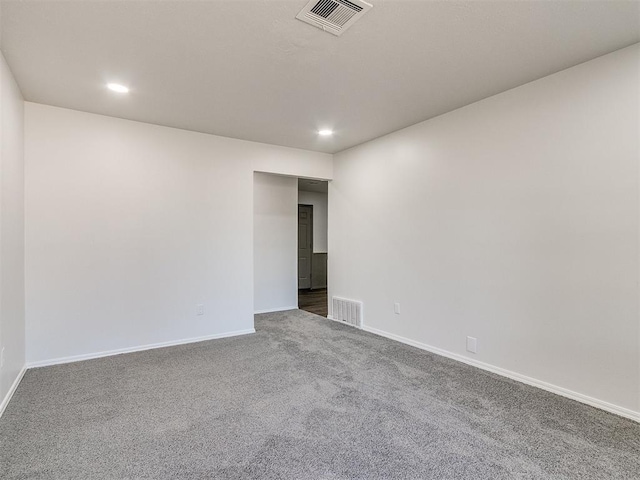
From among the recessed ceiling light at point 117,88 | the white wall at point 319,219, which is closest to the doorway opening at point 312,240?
the white wall at point 319,219

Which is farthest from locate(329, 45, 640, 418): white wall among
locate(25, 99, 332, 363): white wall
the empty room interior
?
locate(25, 99, 332, 363): white wall

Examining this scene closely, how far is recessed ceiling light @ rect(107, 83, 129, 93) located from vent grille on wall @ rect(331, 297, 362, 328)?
3.65 m

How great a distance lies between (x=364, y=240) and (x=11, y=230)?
3.70 metres

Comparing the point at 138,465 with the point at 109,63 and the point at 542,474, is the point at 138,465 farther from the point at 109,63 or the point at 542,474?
the point at 109,63

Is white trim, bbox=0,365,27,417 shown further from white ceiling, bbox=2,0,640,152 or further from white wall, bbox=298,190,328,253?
white wall, bbox=298,190,328,253

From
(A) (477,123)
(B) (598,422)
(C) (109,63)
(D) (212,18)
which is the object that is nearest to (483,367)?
(B) (598,422)

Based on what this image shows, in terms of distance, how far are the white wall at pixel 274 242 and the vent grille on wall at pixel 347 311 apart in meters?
1.14

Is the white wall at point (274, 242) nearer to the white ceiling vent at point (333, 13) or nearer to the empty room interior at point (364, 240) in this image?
the empty room interior at point (364, 240)

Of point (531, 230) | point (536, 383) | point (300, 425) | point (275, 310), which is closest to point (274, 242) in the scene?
point (275, 310)

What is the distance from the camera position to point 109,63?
2.50 metres

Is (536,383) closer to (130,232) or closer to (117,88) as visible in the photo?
(130,232)

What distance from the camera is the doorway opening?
26.1ft

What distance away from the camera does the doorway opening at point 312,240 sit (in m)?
7.96

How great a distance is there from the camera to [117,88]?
2.91 m
